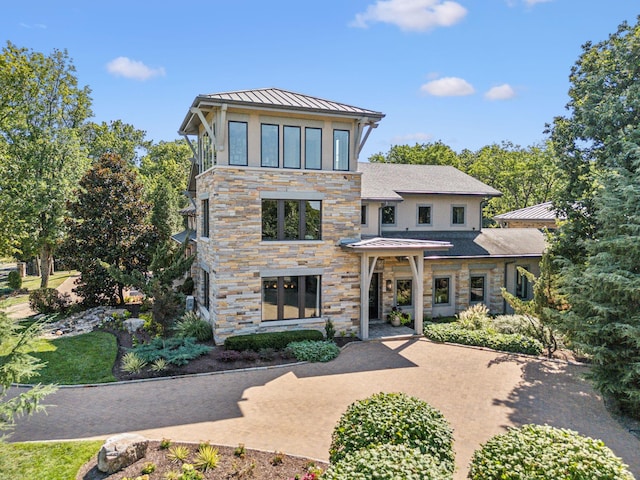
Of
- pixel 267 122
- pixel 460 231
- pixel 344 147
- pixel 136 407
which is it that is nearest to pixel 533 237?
pixel 460 231

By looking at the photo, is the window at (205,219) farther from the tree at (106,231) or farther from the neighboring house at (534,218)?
the neighboring house at (534,218)

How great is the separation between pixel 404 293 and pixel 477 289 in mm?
4317

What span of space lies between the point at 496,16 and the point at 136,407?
16.3 m

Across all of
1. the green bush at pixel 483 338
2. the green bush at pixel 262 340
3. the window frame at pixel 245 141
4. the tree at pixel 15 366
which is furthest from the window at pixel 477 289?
the tree at pixel 15 366

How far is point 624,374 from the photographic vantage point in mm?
9867

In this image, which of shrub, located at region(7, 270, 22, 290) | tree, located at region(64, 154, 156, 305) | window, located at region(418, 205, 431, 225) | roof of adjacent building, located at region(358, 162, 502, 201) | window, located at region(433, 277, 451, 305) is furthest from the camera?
shrub, located at region(7, 270, 22, 290)

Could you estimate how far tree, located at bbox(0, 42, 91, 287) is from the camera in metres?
24.8

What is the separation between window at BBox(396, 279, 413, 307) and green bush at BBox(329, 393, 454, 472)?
1290 cm

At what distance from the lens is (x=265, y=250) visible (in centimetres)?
1562

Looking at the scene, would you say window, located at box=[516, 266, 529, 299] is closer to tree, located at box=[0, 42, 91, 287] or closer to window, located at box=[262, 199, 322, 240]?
window, located at box=[262, 199, 322, 240]

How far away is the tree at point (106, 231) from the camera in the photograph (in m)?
21.7

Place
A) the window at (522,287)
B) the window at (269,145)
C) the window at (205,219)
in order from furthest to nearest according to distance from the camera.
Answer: the window at (522,287), the window at (205,219), the window at (269,145)

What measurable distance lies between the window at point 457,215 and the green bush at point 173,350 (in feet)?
49.9

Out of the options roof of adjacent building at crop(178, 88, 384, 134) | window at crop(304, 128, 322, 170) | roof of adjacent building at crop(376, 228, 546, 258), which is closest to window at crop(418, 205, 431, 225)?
roof of adjacent building at crop(376, 228, 546, 258)
